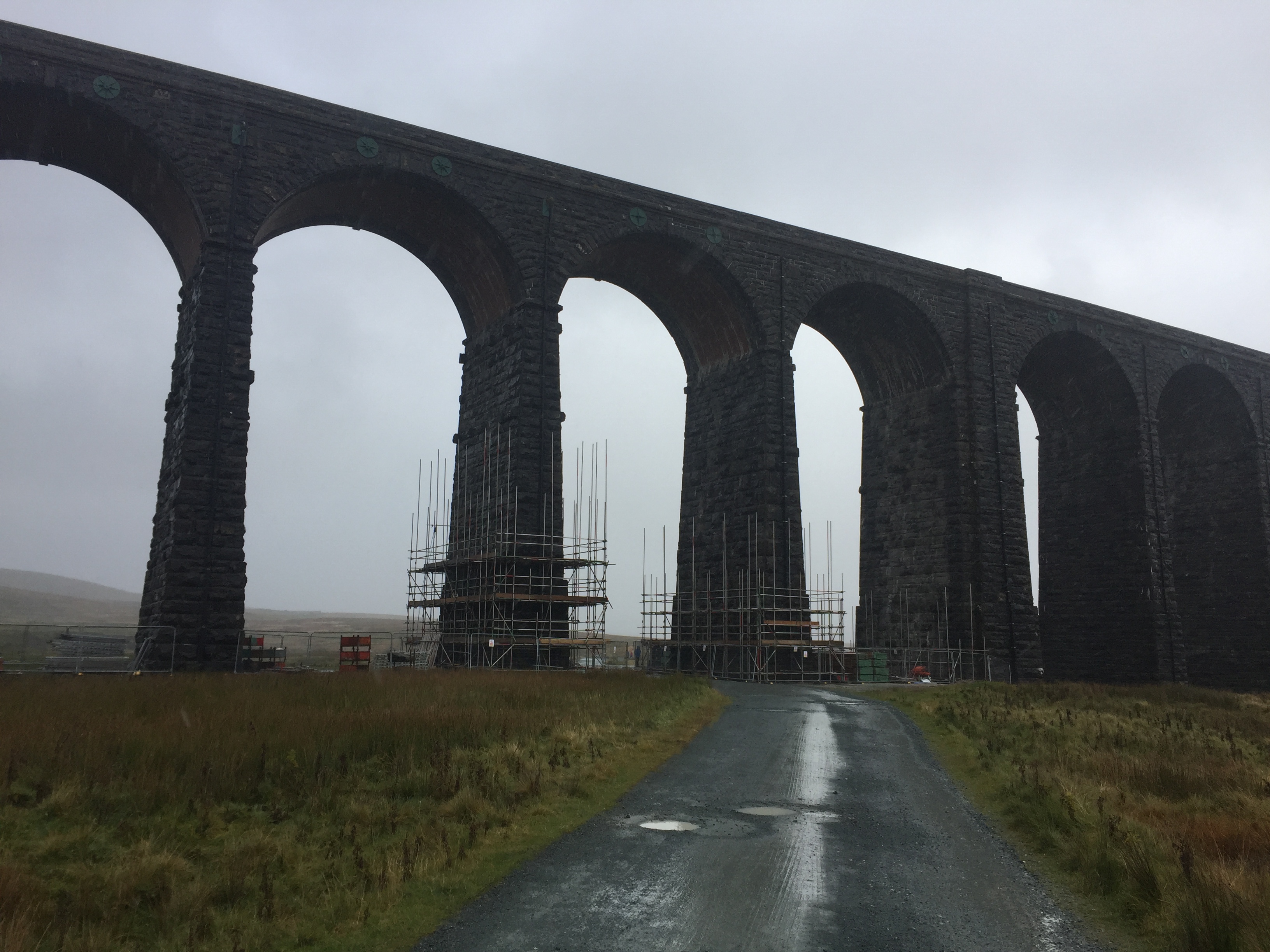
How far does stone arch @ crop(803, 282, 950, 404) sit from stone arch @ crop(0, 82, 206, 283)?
17596 mm

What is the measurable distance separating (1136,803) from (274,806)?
322 inches

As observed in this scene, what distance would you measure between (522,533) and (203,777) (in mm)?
14885

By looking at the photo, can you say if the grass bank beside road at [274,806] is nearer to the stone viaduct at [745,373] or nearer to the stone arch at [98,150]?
the stone viaduct at [745,373]

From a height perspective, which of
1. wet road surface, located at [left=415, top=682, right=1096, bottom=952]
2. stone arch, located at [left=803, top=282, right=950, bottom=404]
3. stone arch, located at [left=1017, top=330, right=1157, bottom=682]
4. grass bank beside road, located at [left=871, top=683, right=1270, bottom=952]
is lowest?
wet road surface, located at [left=415, top=682, right=1096, bottom=952]

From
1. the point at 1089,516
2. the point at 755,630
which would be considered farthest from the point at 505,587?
the point at 1089,516

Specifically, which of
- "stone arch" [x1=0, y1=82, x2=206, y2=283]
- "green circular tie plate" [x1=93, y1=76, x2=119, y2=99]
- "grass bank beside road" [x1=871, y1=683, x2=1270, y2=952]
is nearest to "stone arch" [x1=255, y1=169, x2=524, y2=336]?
"stone arch" [x1=0, y1=82, x2=206, y2=283]

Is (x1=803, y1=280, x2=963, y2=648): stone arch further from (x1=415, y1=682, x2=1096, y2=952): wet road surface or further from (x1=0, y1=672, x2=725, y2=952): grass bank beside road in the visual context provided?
(x1=415, y1=682, x2=1096, y2=952): wet road surface

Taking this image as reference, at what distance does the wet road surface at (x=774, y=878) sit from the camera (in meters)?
5.98

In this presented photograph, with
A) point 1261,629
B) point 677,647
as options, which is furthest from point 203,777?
point 1261,629

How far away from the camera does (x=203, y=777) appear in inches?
344

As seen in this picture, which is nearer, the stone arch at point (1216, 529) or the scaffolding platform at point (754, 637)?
the scaffolding platform at point (754, 637)

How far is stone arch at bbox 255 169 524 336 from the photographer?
78.0ft

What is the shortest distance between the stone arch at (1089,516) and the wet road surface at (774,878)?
2764 cm

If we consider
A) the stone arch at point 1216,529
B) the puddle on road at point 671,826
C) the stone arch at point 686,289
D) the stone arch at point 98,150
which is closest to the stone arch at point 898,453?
the stone arch at point 686,289
